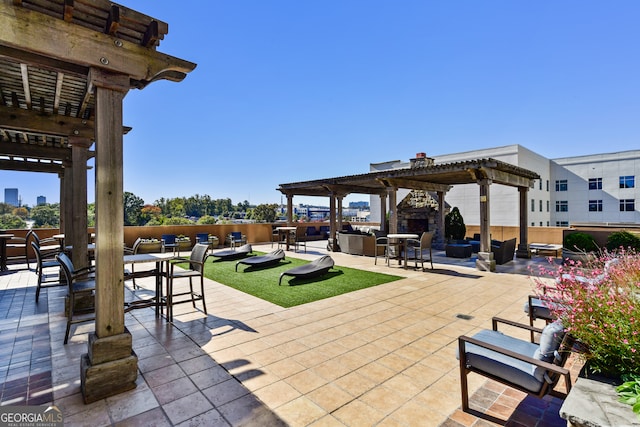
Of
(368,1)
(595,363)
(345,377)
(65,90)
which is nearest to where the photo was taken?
(595,363)

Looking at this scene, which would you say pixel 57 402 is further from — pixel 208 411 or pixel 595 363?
pixel 595 363

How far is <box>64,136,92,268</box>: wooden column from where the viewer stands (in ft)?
16.2

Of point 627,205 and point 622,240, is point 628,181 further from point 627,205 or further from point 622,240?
point 622,240

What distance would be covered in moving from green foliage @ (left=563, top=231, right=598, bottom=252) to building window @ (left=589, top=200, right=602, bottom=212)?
21.2 m

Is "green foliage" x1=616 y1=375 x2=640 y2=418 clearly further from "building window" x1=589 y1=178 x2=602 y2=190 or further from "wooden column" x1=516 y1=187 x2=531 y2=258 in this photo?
"building window" x1=589 y1=178 x2=602 y2=190

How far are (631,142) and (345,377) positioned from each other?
111 feet

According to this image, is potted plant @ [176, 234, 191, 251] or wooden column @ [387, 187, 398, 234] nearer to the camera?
wooden column @ [387, 187, 398, 234]

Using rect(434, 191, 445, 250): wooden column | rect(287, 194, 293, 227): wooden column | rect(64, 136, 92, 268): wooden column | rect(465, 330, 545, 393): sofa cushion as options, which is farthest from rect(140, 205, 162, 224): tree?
rect(465, 330, 545, 393): sofa cushion

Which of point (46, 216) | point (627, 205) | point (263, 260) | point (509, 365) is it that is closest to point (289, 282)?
point (263, 260)

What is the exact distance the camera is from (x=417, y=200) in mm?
14617

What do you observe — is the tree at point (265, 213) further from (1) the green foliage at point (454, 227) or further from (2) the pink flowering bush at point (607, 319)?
(2) the pink flowering bush at point (607, 319)

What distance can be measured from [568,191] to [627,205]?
12.5ft

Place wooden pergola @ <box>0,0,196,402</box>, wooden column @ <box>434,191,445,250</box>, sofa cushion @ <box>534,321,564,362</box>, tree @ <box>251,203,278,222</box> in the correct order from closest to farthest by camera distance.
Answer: sofa cushion @ <box>534,321,564,362</box> → wooden pergola @ <box>0,0,196,402</box> → wooden column @ <box>434,191,445,250</box> → tree @ <box>251,203,278,222</box>

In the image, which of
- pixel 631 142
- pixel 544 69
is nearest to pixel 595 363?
pixel 544 69
